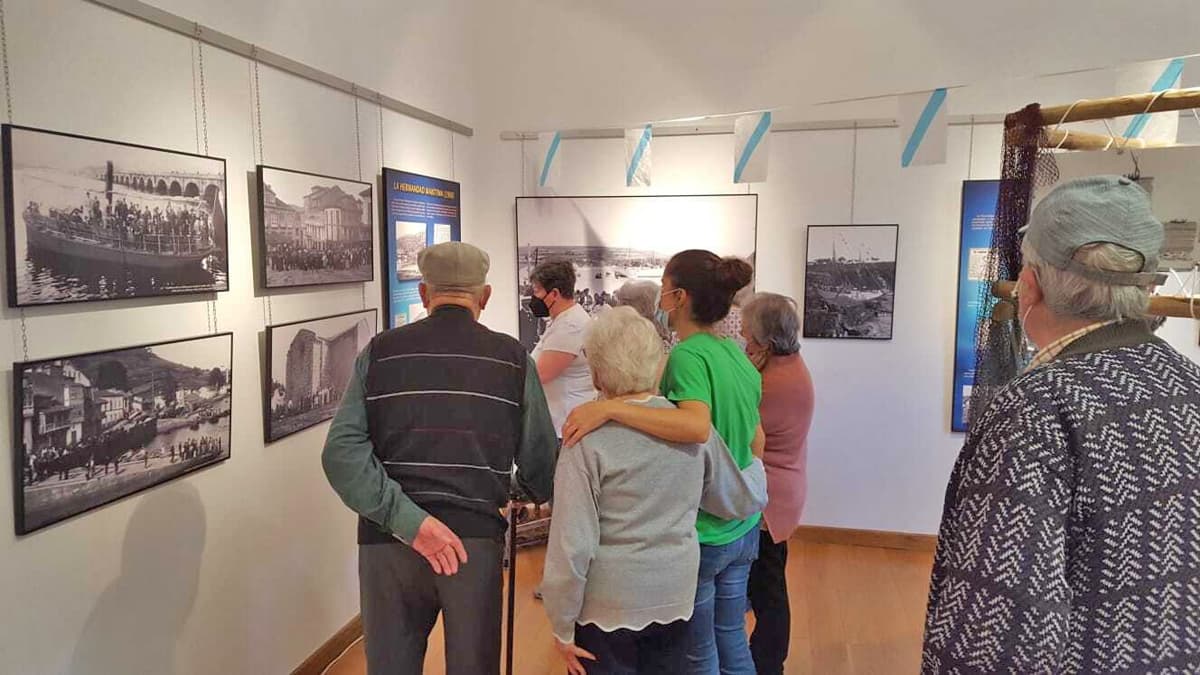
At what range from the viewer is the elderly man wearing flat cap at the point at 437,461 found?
1.87 metres

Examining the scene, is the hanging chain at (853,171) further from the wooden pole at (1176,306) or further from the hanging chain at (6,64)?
the hanging chain at (6,64)

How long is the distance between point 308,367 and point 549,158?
81.8 inches

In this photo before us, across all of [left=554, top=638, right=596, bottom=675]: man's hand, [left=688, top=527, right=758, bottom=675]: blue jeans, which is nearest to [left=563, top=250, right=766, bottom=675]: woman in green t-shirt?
[left=688, top=527, right=758, bottom=675]: blue jeans

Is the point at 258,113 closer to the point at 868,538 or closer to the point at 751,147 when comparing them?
the point at 751,147

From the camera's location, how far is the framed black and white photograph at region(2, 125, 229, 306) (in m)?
1.71

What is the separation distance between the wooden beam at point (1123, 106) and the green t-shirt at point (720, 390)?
1.04 m

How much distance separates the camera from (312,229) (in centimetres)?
284

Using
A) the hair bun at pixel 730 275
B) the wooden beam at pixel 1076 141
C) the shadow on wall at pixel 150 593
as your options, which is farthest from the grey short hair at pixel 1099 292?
the shadow on wall at pixel 150 593

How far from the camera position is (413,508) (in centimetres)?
185

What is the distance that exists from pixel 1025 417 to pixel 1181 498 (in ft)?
0.74

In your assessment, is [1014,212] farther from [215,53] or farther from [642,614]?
[215,53]

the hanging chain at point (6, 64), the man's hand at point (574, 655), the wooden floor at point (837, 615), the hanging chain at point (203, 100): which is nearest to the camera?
the hanging chain at point (6, 64)

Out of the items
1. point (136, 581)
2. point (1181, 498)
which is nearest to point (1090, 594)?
point (1181, 498)

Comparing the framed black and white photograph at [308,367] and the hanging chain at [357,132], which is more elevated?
the hanging chain at [357,132]
